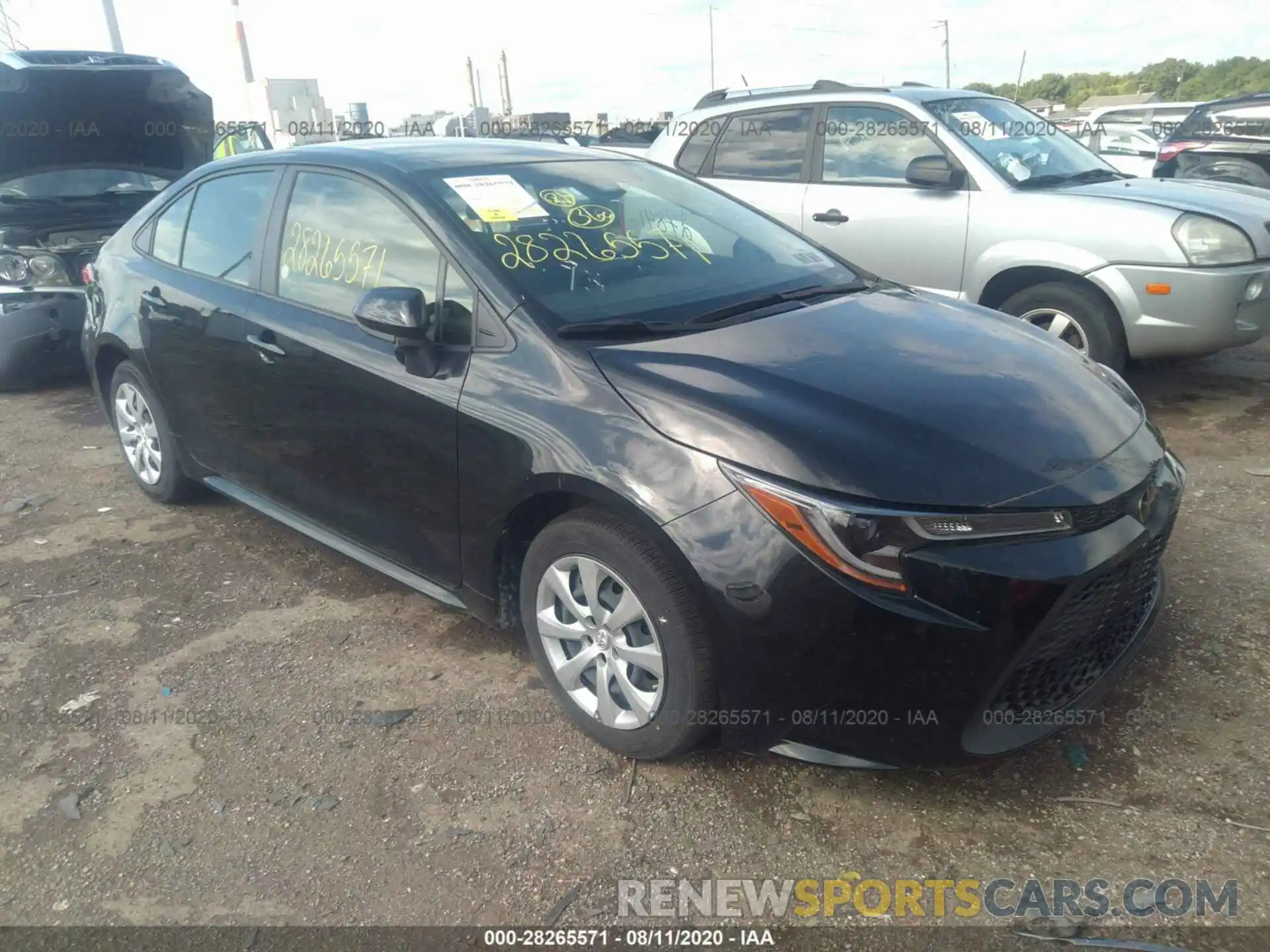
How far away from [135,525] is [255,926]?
2.80 meters

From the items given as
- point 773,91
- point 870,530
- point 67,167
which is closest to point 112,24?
point 67,167

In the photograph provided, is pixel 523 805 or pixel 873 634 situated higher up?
Answer: pixel 873 634

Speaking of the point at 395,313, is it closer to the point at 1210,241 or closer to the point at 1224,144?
the point at 1210,241

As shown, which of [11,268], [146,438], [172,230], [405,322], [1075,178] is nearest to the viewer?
[405,322]

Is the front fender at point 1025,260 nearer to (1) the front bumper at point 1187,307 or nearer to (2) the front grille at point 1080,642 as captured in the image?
(1) the front bumper at point 1187,307

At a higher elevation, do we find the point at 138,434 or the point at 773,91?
the point at 773,91

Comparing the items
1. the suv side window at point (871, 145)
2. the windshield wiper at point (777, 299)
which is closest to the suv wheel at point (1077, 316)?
the suv side window at point (871, 145)

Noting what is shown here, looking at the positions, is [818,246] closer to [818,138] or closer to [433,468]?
[433,468]

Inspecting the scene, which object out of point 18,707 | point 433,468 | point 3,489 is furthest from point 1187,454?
point 3,489

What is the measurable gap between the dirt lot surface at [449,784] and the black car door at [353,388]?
0.47 metres

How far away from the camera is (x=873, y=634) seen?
2221 millimetres

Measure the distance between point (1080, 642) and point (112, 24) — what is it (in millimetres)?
21274

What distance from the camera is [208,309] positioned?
12.6 ft

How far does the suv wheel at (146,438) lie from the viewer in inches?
A: 175
